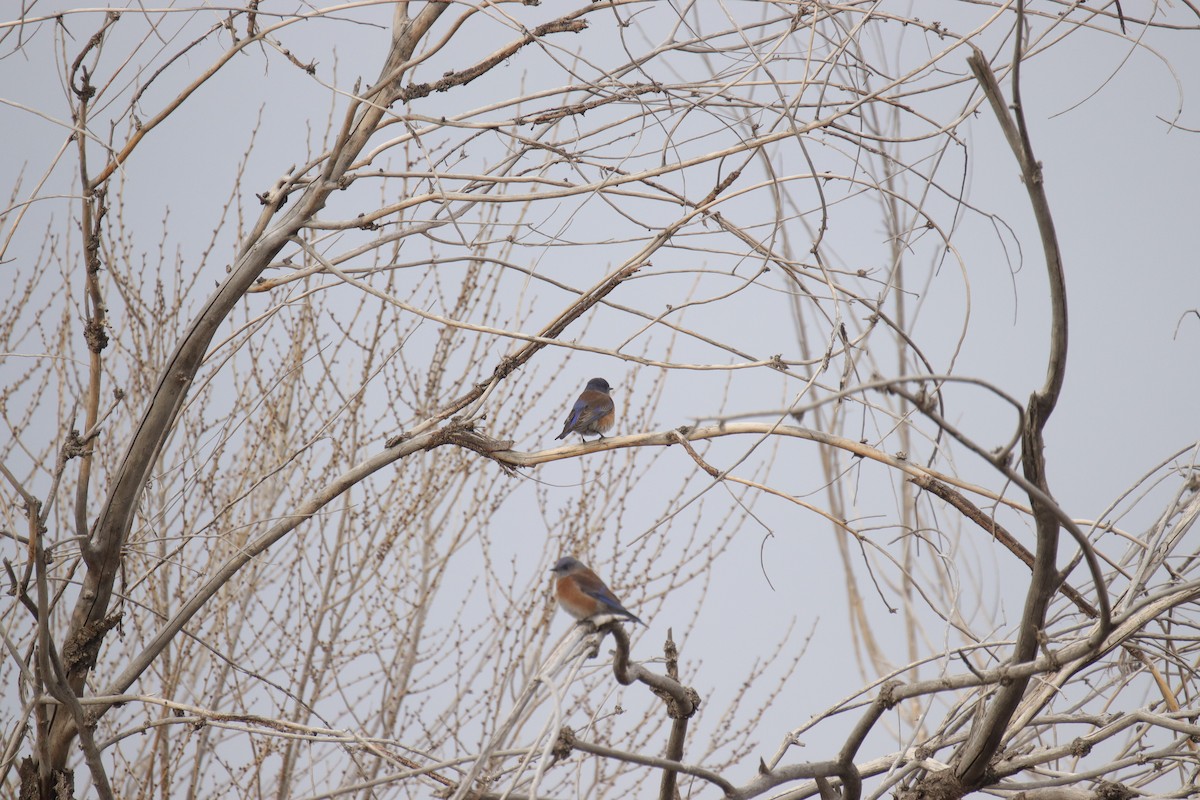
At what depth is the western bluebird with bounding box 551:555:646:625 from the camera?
323cm

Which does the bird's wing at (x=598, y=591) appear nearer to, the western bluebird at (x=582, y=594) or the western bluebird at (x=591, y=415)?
the western bluebird at (x=582, y=594)

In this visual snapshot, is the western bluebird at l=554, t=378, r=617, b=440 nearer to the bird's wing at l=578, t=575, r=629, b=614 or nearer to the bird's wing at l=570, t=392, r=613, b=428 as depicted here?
the bird's wing at l=570, t=392, r=613, b=428

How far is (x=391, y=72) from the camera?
2.92 m

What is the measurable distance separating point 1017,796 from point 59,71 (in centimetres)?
321

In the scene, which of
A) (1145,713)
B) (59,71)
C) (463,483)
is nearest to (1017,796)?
(1145,713)

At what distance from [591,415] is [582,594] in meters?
1.60

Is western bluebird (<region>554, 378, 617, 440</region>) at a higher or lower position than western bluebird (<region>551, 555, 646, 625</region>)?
→ higher

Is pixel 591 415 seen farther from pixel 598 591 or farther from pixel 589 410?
pixel 598 591

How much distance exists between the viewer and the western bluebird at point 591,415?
4.85 meters

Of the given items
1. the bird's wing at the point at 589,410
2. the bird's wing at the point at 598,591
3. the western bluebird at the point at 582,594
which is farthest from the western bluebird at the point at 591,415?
the bird's wing at the point at 598,591

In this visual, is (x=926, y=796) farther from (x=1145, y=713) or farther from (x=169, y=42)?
(x=169, y=42)

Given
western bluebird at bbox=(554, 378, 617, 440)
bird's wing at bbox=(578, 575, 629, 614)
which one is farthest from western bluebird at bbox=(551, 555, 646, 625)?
western bluebird at bbox=(554, 378, 617, 440)

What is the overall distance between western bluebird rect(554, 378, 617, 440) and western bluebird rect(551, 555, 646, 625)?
48.5 inches

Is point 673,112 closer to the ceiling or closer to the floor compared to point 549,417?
closer to the floor
